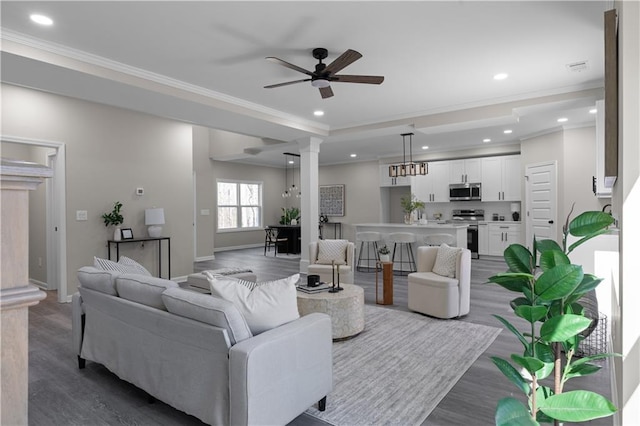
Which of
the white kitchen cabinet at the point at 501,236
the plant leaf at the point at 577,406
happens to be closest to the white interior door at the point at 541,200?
the white kitchen cabinet at the point at 501,236

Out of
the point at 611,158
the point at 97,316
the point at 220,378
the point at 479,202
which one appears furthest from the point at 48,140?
the point at 479,202

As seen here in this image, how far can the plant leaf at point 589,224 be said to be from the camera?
140 cm

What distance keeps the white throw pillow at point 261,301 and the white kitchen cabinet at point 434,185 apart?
7.95 metres

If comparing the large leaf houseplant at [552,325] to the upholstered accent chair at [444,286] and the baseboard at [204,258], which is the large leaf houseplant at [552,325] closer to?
the upholstered accent chair at [444,286]

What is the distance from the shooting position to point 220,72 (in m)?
4.12

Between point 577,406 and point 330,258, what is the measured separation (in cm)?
423

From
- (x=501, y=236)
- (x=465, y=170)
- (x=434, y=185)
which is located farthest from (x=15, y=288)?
(x=434, y=185)

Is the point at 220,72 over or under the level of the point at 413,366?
over

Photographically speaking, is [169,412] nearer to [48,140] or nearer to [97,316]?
[97,316]

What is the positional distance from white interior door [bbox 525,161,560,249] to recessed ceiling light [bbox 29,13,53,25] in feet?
25.5

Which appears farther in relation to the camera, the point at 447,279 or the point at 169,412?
the point at 447,279

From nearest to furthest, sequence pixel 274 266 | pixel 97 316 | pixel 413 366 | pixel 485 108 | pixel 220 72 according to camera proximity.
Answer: pixel 97 316 < pixel 413 366 < pixel 220 72 < pixel 485 108 < pixel 274 266

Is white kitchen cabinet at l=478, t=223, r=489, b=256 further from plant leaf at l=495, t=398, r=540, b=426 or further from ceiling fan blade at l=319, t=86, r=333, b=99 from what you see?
plant leaf at l=495, t=398, r=540, b=426

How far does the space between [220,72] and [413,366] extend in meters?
3.62
